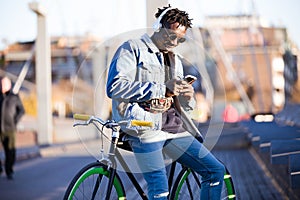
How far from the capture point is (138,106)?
3.40 meters

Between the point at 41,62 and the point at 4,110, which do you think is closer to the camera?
the point at 4,110

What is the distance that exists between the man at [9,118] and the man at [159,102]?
6.57m

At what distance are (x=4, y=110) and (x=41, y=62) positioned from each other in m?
10.1

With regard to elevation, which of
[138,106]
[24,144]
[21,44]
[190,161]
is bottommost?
[24,144]

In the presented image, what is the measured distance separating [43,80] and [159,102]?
55.8ft

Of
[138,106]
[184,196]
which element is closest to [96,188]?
[138,106]

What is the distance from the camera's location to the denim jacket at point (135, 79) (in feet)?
10.6

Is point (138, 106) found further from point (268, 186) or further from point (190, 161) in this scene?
point (268, 186)

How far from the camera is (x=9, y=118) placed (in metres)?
10.1

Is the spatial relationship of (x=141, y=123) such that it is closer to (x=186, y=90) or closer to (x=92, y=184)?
(x=186, y=90)

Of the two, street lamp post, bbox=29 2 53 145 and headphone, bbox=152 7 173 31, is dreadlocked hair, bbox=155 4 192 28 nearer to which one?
headphone, bbox=152 7 173 31

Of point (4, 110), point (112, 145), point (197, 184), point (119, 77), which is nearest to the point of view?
point (119, 77)

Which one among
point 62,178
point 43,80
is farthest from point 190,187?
point 43,80

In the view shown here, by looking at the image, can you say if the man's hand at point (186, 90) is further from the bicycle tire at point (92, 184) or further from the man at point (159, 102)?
the bicycle tire at point (92, 184)
